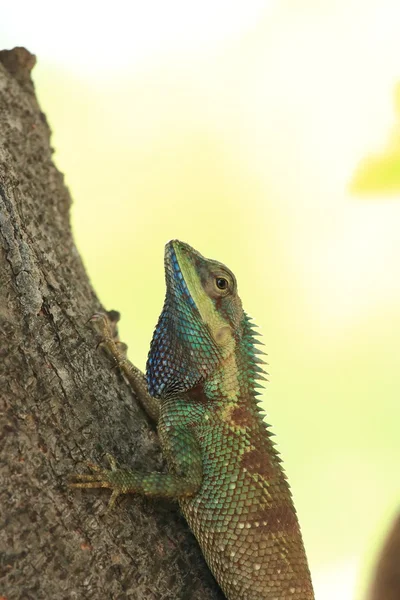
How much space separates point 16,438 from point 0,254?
94cm

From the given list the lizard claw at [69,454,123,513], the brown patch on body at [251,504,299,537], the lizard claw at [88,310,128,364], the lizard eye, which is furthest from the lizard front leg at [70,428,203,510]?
the lizard eye

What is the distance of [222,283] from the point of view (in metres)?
4.14

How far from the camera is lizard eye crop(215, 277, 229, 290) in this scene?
13.6 feet

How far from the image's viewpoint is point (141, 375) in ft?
13.4

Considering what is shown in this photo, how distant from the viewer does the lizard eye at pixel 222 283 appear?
13.6 feet

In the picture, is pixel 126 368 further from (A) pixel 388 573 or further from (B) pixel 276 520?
(A) pixel 388 573

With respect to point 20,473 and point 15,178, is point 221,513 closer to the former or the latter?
point 20,473

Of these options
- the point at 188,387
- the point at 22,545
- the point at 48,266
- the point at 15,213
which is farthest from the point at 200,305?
the point at 22,545

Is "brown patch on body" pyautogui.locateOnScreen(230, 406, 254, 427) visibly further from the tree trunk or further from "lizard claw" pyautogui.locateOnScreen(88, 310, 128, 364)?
the tree trunk

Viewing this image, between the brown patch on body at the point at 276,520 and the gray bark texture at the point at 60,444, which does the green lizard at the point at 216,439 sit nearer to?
the brown patch on body at the point at 276,520

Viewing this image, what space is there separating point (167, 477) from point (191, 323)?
3.24ft

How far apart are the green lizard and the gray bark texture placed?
120mm

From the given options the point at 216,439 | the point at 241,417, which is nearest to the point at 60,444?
the point at 216,439

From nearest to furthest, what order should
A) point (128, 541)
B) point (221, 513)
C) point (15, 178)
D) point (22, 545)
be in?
point (22, 545)
point (128, 541)
point (221, 513)
point (15, 178)
